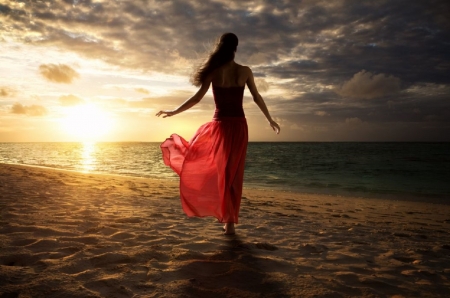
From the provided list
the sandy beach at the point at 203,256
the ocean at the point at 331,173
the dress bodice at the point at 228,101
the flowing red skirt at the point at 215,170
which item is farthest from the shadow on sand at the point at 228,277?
the ocean at the point at 331,173

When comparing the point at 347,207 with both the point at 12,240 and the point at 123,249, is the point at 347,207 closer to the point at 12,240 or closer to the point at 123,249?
the point at 123,249

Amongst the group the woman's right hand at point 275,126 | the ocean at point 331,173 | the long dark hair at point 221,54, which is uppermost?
the long dark hair at point 221,54

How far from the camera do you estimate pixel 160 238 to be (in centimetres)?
384

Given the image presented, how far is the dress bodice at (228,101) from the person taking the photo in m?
4.00

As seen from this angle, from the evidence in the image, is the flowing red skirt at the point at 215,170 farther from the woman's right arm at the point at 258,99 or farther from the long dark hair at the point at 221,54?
the long dark hair at the point at 221,54

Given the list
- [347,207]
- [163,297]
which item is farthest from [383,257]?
[347,207]

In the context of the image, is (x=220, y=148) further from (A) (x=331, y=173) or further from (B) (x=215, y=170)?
(A) (x=331, y=173)

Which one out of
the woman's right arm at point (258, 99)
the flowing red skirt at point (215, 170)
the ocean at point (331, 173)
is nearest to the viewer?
the flowing red skirt at point (215, 170)

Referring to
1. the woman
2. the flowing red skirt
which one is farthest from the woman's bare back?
the flowing red skirt

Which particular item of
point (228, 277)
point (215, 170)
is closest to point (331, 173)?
point (215, 170)

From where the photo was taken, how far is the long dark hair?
4000 millimetres

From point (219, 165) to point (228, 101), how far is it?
87 cm

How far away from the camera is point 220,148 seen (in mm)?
4047

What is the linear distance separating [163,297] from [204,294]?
320mm
